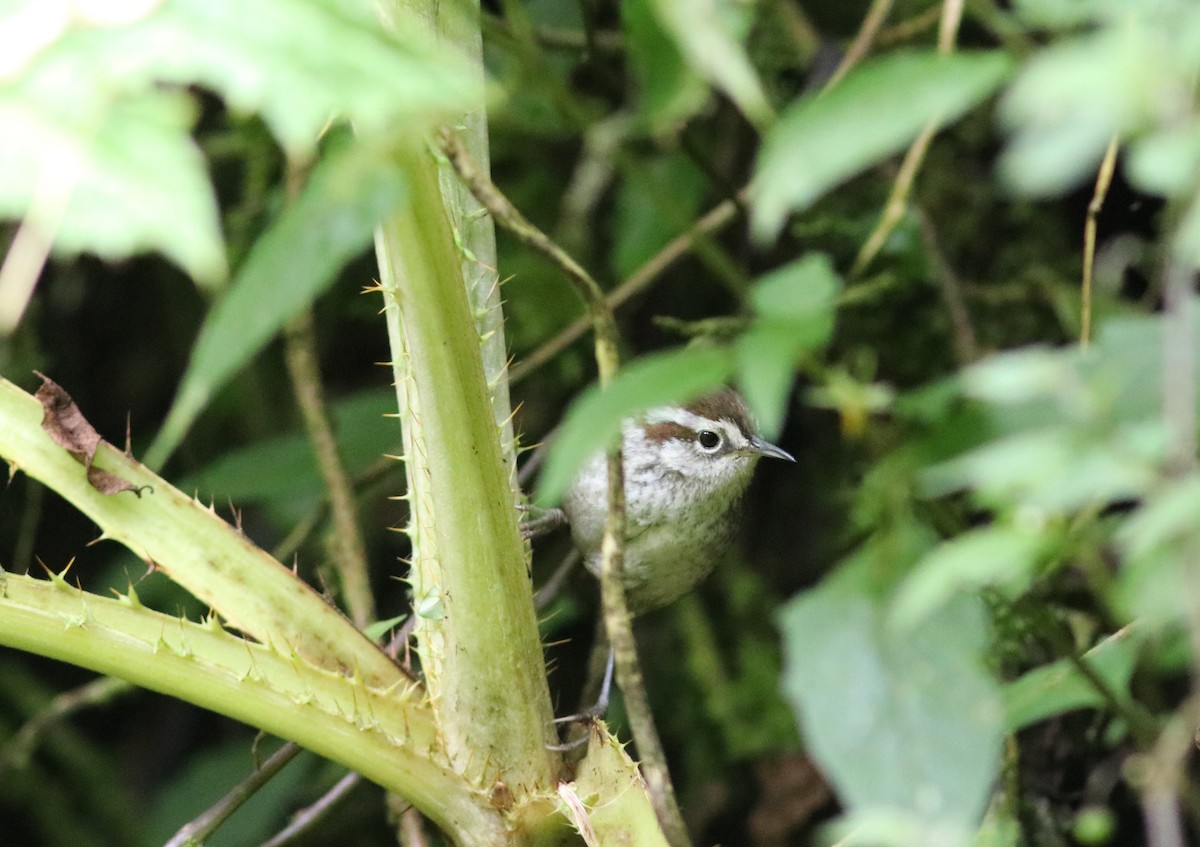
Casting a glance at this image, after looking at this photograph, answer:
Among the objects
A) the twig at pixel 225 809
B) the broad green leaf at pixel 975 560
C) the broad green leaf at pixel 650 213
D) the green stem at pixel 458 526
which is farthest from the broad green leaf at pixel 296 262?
Result: the broad green leaf at pixel 650 213

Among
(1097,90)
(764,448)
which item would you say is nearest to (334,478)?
(764,448)

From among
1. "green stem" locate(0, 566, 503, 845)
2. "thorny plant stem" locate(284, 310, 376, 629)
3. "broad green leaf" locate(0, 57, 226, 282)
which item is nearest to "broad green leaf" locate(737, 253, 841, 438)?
"broad green leaf" locate(0, 57, 226, 282)

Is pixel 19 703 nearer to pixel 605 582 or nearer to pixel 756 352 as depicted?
pixel 605 582

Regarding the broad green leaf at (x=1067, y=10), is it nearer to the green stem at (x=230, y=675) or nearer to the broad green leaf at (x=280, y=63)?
the broad green leaf at (x=280, y=63)

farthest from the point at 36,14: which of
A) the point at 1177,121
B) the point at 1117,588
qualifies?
the point at 1117,588

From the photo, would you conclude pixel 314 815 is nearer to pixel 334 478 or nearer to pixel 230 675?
pixel 230 675

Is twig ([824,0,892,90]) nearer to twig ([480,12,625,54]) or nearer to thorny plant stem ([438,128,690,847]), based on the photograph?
thorny plant stem ([438,128,690,847])
